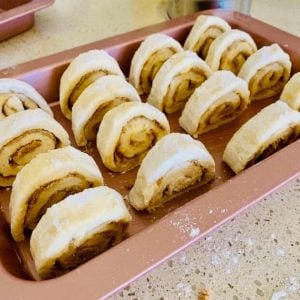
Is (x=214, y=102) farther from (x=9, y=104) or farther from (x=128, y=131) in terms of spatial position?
(x=9, y=104)

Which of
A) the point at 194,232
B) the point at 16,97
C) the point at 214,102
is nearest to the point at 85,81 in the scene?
the point at 16,97

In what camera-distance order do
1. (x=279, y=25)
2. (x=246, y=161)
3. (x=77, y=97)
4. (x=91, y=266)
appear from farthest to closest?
(x=279, y=25) < (x=77, y=97) < (x=246, y=161) < (x=91, y=266)

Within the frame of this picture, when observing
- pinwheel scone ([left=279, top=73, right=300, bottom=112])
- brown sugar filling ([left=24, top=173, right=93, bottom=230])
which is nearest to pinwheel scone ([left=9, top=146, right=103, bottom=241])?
brown sugar filling ([left=24, top=173, right=93, bottom=230])

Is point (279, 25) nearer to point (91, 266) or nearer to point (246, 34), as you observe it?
point (246, 34)

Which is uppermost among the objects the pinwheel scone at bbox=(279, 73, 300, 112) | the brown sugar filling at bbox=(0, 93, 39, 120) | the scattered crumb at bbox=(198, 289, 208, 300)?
the brown sugar filling at bbox=(0, 93, 39, 120)

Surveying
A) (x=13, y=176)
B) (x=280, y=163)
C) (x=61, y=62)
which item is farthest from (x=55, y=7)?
(x=280, y=163)

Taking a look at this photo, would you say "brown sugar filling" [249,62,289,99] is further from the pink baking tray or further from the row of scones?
the pink baking tray

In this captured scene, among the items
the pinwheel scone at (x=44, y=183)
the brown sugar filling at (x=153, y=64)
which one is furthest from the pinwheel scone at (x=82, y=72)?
the pinwheel scone at (x=44, y=183)
